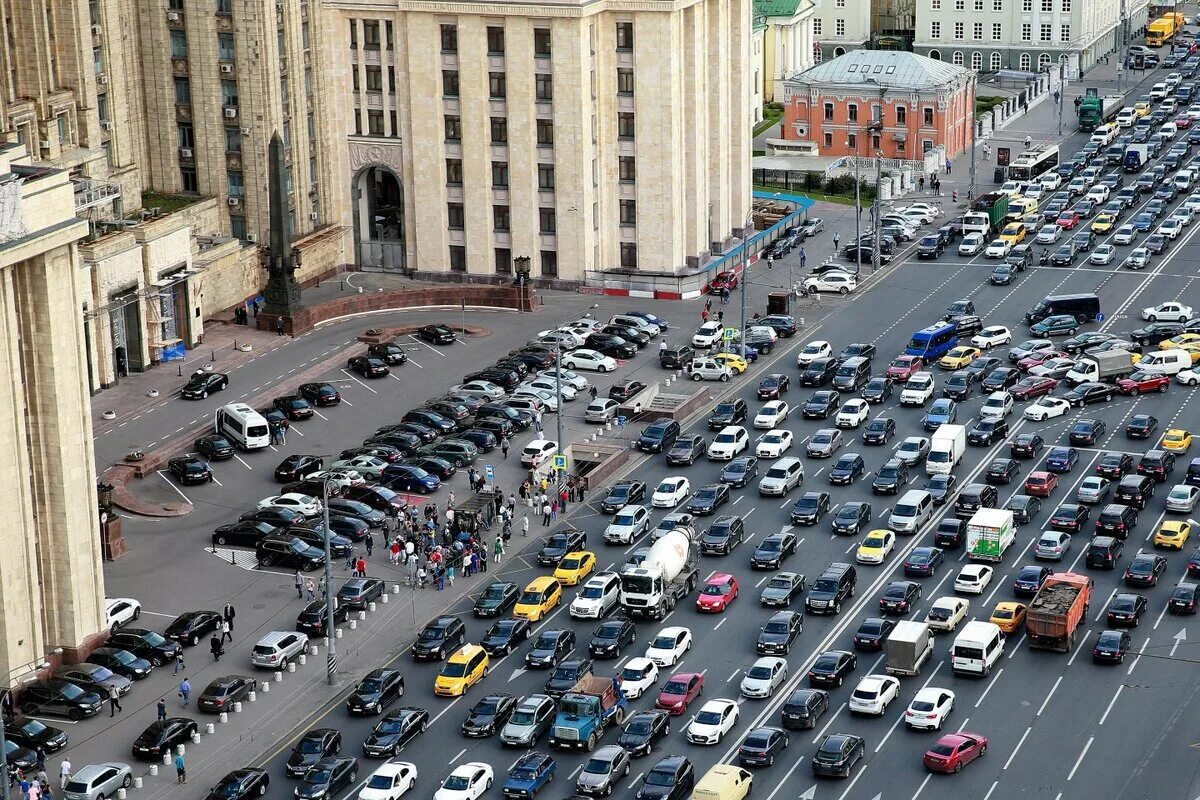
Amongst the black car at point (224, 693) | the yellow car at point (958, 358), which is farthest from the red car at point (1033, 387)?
the black car at point (224, 693)

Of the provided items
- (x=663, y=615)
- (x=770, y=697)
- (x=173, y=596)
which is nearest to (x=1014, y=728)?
(x=770, y=697)

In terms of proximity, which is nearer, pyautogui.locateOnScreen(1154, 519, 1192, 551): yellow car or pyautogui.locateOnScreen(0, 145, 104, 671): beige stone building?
pyautogui.locateOnScreen(0, 145, 104, 671): beige stone building

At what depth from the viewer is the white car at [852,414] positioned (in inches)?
5827

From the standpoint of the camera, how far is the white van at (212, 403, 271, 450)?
145500 millimetres

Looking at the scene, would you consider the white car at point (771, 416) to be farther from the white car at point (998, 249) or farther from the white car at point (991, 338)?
the white car at point (998, 249)

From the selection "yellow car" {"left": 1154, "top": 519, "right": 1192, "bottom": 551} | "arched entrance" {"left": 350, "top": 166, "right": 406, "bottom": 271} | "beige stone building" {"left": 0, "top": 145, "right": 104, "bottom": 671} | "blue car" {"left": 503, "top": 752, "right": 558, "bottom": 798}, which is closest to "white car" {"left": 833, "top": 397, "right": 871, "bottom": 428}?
"yellow car" {"left": 1154, "top": 519, "right": 1192, "bottom": 551}

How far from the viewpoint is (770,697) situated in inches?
4299

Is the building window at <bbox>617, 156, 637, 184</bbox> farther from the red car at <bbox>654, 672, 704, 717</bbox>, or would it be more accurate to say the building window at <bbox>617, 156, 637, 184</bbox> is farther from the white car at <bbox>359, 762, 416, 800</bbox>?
the white car at <bbox>359, 762, 416, 800</bbox>

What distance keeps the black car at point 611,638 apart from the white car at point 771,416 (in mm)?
34612

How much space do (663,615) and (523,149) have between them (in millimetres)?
68690

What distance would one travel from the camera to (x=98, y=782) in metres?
101

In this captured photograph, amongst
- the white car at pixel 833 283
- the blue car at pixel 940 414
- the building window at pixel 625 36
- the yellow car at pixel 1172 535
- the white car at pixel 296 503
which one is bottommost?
the yellow car at pixel 1172 535

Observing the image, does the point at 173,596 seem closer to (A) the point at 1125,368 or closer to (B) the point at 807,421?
(B) the point at 807,421

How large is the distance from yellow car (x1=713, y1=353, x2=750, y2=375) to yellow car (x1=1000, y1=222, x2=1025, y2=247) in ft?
136
